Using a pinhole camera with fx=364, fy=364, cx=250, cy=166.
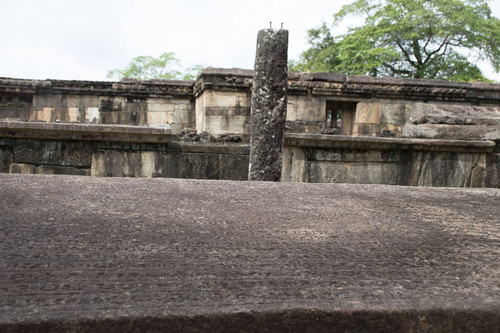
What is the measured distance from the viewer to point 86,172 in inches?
159

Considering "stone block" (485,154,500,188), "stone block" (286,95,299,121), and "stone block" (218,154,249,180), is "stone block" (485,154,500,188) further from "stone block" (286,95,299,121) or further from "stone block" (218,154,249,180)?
"stone block" (286,95,299,121)

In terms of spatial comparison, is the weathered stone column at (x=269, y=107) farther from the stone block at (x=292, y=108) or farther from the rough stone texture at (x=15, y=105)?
the rough stone texture at (x=15, y=105)

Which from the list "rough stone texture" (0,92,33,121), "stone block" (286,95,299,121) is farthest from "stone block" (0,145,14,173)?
"rough stone texture" (0,92,33,121)

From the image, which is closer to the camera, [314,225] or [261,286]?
[261,286]

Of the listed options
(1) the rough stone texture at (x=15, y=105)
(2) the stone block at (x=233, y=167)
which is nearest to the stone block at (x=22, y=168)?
(2) the stone block at (x=233, y=167)

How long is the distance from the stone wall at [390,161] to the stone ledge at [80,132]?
1.66 m

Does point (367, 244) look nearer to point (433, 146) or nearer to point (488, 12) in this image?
point (433, 146)

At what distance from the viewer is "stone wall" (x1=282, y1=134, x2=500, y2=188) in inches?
180

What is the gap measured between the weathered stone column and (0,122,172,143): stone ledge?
3.37ft

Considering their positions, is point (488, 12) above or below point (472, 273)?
above

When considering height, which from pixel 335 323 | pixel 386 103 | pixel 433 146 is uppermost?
pixel 386 103

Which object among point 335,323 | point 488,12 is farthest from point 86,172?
point 488,12

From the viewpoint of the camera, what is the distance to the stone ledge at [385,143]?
4.47 m

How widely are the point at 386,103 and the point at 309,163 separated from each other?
477 centimetres
